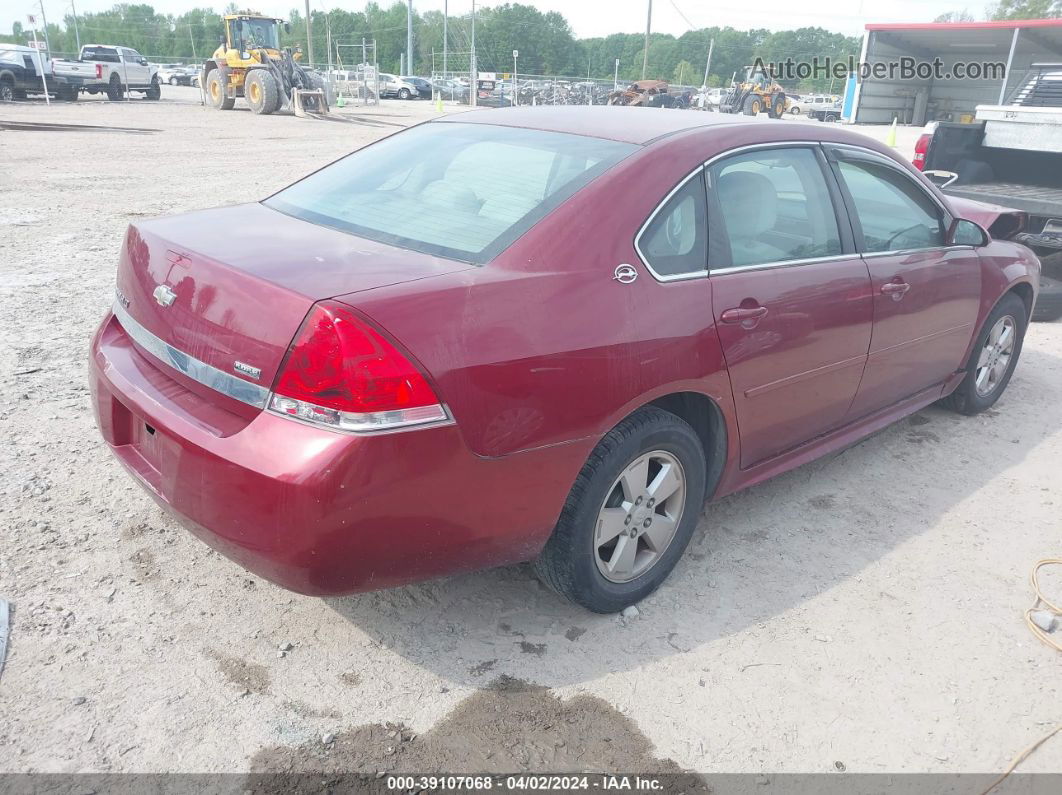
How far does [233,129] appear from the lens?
22.2 meters

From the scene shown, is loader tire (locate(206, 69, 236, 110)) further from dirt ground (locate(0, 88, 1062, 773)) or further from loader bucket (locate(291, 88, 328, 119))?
dirt ground (locate(0, 88, 1062, 773))

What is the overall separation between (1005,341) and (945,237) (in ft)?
3.89

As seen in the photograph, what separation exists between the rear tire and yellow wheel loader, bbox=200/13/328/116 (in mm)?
5635

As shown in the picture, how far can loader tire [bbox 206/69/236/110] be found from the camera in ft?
96.1

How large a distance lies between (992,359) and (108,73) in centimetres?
3485

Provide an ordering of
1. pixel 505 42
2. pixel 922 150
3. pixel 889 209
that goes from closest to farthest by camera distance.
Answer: pixel 889 209 < pixel 922 150 < pixel 505 42

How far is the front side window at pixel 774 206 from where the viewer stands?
10.2 ft

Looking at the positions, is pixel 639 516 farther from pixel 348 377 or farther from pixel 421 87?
pixel 421 87

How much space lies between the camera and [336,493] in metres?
2.20

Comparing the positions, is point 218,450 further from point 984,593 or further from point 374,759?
point 984,593

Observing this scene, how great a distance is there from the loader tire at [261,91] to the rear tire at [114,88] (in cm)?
755

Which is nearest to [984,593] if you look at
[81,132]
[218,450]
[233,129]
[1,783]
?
[218,450]

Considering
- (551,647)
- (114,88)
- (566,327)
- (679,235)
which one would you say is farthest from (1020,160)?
(114,88)

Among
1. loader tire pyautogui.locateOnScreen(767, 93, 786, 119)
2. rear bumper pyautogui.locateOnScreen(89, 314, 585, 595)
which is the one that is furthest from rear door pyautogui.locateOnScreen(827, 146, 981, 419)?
loader tire pyautogui.locateOnScreen(767, 93, 786, 119)
